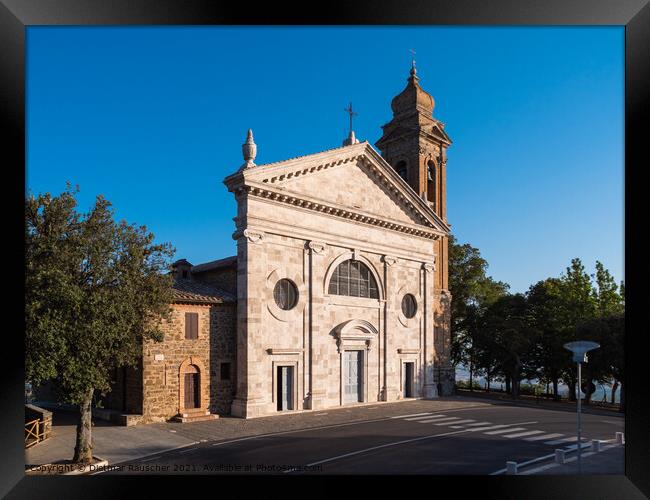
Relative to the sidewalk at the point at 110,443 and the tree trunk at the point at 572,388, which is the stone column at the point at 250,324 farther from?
the tree trunk at the point at 572,388

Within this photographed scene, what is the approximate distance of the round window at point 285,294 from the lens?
22.6 metres

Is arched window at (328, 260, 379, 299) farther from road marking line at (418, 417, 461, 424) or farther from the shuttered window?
road marking line at (418, 417, 461, 424)

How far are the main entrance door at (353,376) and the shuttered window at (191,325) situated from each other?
7963 millimetres

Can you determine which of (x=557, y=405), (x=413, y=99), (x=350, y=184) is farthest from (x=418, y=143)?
(x=557, y=405)

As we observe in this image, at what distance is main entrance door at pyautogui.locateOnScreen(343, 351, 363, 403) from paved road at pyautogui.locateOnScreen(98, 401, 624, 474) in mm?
3377


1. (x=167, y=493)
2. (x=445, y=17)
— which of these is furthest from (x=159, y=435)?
(x=445, y=17)

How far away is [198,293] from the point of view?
21.0 metres

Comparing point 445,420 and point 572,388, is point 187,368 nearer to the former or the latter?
point 445,420

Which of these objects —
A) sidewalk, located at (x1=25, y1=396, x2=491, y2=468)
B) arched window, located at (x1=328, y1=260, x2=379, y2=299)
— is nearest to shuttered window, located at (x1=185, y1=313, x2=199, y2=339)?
sidewalk, located at (x1=25, y1=396, x2=491, y2=468)

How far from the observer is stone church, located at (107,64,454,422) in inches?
790

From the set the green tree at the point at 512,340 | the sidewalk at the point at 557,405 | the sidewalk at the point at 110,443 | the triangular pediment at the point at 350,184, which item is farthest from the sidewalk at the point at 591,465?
the green tree at the point at 512,340

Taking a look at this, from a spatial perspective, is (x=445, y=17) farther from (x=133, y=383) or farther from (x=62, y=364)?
(x=133, y=383)

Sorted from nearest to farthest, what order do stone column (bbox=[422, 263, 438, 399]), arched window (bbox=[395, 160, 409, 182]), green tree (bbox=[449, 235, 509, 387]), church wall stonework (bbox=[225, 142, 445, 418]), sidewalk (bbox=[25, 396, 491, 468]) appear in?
sidewalk (bbox=[25, 396, 491, 468]) < church wall stonework (bbox=[225, 142, 445, 418]) < stone column (bbox=[422, 263, 438, 399]) < arched window (bbox=[395, 160, 409, 182]) < green tree (bbox=[449, 235, 509, 387])
